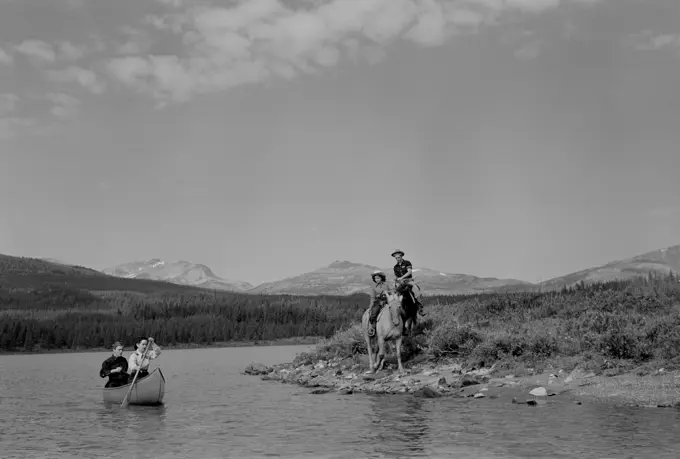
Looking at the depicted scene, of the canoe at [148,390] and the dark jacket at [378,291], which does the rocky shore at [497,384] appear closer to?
the dark jacket at [378,291]

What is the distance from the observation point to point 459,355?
30.3 m

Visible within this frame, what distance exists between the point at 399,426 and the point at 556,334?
11632mm

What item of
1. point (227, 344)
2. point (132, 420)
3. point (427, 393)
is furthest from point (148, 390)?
point (227, 344)

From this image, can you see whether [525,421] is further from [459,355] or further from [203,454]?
[459,355]

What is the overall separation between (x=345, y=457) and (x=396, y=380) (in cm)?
1355

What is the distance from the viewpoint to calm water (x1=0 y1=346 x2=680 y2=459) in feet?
51.3

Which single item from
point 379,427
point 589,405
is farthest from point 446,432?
point 589,405

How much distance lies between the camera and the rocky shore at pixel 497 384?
21594 mm

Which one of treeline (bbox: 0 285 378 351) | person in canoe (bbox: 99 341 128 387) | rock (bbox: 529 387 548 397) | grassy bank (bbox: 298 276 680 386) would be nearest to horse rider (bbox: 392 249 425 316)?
grassy bank (bbox: 298 276 680 386)

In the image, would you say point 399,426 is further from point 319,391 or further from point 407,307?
point 407,307

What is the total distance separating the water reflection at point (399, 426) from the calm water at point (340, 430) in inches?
1.1

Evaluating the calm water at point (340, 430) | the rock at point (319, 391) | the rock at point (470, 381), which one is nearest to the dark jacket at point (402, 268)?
the rock at point (470, 381)

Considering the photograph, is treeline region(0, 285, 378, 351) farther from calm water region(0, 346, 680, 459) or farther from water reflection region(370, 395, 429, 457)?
water reflection region(370, 395, 429, 457)

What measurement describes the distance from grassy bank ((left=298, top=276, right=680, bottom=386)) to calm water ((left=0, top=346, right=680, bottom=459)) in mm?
4768
